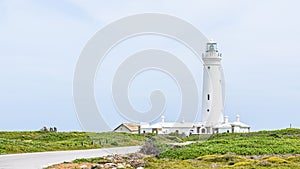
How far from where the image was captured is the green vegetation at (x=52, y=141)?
95.5 feet

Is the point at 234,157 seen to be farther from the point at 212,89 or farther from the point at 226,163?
the point at 212,89

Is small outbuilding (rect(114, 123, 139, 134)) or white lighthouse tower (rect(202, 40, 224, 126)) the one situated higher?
white lighthouse tower (rect(202, 40, 224, 126))

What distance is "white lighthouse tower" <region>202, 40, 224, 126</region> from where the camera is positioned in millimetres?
60688

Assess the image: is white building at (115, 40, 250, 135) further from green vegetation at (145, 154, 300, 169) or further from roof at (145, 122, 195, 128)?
green vegetation at (145, 154, 300, 169)

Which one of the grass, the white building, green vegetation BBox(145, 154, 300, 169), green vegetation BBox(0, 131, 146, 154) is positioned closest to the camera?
green vegetation BBox(145, 154, 300, 169)

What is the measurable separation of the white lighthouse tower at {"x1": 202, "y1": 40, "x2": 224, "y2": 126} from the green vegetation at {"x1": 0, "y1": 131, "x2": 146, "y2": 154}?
17.5m

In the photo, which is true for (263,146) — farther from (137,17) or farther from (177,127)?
(177,127)

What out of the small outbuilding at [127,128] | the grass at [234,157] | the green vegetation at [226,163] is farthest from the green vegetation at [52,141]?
the small outbuilding at [127,128]

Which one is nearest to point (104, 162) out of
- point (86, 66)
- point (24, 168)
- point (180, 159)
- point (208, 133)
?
point (24, 168)

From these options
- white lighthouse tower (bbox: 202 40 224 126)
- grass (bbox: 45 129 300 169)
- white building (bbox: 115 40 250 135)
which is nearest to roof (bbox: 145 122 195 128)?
white building (bbox: 115 40 250 135)

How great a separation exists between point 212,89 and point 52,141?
24.8 meters

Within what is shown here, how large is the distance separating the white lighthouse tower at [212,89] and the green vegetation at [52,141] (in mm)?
17487

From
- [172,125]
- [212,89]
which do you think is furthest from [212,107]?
[172,125]

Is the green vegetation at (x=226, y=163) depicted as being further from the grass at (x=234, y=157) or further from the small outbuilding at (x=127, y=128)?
the small outbuilding at (x=127, y=128)
